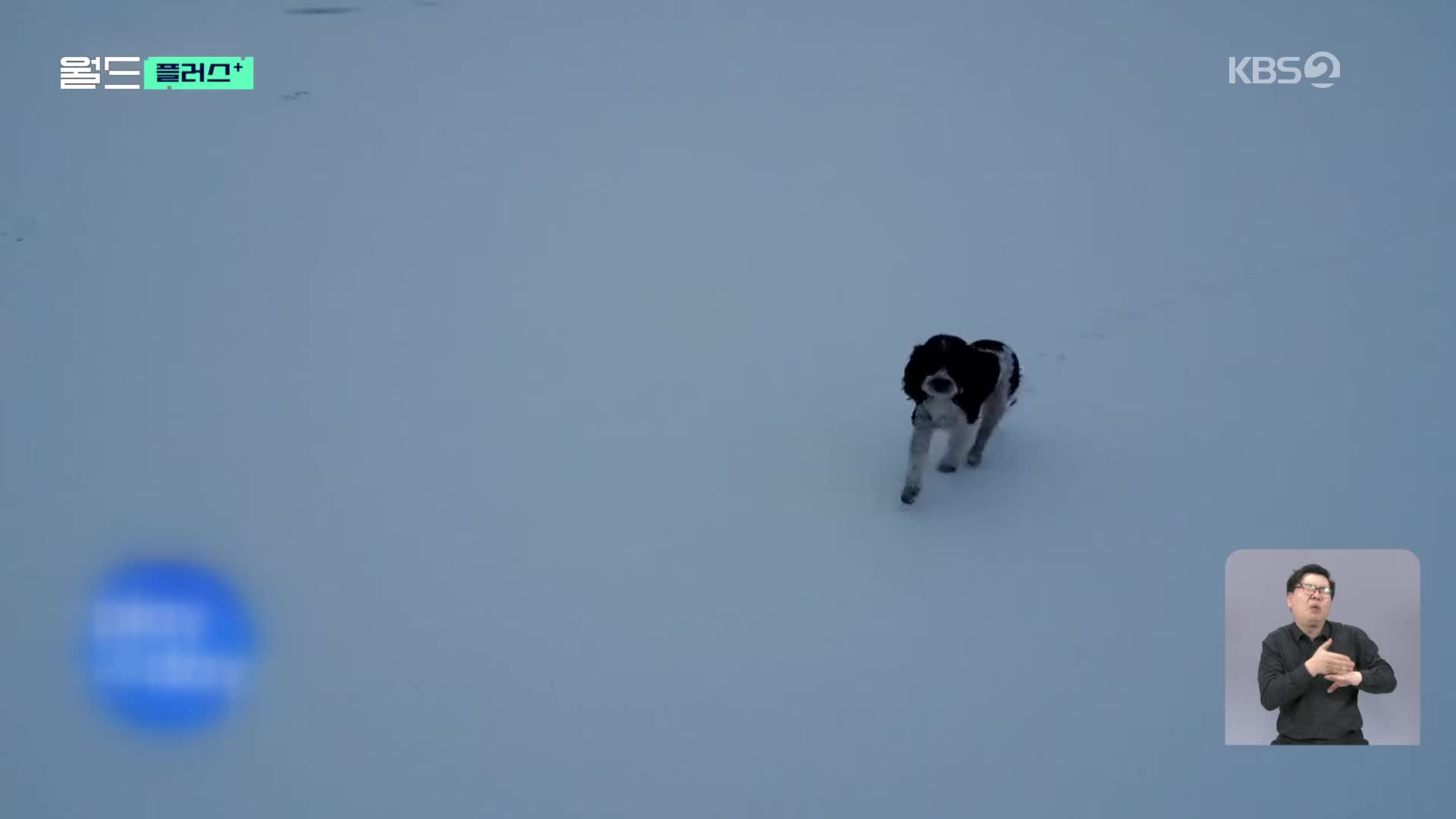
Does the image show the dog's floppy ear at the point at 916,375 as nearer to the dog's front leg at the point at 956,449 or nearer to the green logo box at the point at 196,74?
the dog's front leg at the point at 956,449

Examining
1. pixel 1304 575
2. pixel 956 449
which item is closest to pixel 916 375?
pixel 956 449

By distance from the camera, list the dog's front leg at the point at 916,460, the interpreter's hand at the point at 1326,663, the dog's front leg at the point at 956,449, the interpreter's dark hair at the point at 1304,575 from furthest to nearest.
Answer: the dog's front leg at the point at 956,449
the dog's front leg at the point at 916,460
the interpreter's dark hair at the point at 1304,575
the interpreter's hand at the point at 1326,663

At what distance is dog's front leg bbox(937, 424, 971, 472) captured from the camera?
521 centimetres

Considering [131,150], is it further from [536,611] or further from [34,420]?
[536,611]

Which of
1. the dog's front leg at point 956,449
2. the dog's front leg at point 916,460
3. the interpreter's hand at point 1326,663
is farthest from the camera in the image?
the dog's front leg at point 956,449

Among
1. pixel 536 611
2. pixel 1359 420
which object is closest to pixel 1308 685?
pixel 1359 420

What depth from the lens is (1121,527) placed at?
17.1 ft

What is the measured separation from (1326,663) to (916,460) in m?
1.58

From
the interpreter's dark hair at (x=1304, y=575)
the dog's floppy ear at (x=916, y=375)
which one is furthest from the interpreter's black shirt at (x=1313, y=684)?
the dog's floppy ear at (x=916, y=375)

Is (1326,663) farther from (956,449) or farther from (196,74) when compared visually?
(196,74)

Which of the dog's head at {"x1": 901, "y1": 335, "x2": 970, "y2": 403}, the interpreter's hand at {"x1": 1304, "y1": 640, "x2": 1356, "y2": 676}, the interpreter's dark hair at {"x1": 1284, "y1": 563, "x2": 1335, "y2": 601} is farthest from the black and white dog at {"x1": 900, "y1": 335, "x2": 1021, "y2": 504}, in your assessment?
the interpreter's hand at {"x1": 1304, "y1": 640, "x2": 1356, "y2": 676}

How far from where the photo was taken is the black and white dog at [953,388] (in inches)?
187

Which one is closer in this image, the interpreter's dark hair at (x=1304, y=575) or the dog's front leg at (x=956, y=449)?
the interpreter's dark hair at (x=1304, y=575)

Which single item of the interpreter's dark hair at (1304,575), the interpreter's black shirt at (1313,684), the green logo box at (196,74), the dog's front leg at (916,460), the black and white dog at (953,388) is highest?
the green logo box at (196,74)
